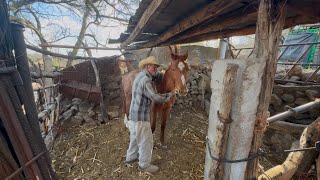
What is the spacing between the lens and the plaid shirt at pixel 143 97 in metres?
3.79

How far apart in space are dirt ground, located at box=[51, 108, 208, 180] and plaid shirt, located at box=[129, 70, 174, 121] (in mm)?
1238

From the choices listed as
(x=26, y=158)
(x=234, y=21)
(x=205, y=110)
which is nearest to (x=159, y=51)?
(x=205, y=110)

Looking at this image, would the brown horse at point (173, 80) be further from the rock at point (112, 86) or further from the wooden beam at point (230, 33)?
the rock at point (112, 86)

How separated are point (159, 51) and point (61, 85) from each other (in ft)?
19.9

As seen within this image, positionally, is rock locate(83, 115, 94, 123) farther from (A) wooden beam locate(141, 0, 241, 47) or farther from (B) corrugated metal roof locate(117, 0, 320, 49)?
(A) wooden beam locate(141, 0, 241, 47)

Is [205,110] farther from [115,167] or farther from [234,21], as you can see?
[234,21]

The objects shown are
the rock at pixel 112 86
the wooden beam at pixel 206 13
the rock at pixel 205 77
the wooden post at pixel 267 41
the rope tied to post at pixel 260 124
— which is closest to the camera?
the wooden post at pixel 267 41

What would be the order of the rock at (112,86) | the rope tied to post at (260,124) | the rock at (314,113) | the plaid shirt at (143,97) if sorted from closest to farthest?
the rope tied to post at (260,124), the plaid shirt at (143,97), the rock at (314,113), the rock at (112,86)

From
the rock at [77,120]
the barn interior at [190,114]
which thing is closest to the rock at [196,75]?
the barn interior at [190,114]

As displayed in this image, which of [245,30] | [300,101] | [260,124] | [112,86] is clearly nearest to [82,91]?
[112,86]

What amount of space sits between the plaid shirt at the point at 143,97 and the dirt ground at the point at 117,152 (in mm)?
1238

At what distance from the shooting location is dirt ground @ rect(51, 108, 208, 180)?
14.1 ft

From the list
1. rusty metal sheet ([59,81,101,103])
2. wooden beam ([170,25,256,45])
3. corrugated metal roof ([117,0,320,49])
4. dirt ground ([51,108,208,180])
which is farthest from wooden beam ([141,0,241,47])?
rusty metal sheet ([59,81,101,103])

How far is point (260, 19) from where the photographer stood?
5.98 ft
